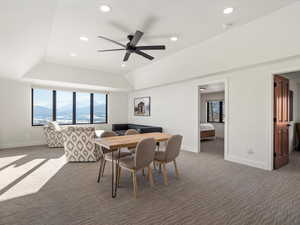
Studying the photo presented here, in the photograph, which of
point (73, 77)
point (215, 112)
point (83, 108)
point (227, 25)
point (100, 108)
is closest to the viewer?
point (227, 25)

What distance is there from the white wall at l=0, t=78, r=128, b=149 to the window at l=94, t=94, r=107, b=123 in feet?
7.85

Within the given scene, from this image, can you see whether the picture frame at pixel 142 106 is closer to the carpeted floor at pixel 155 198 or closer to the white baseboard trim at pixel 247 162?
the white baseboard trim at pixel 247 162

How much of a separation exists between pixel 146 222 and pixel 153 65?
513 cm

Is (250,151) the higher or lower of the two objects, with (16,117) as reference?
lower

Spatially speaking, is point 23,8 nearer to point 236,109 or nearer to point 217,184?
point 217,184

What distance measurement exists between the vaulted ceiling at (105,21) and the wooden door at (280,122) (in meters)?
1.72

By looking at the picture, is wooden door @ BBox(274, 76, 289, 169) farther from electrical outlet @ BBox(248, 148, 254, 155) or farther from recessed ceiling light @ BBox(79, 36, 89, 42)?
recessed ceiling light @ BBox(79, 36, 89, 42)

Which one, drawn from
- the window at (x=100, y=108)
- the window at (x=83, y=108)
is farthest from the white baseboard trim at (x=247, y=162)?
the window at (x=83, y=108)

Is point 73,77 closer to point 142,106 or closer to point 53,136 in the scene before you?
point 53,136

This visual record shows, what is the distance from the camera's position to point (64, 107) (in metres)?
7.06

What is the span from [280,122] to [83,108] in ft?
23.9

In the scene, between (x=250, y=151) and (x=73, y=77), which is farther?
(x=73, y=77)

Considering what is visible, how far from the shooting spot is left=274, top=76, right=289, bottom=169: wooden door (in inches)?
141

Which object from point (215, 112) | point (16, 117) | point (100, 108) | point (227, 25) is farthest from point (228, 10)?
point (16, 117)
